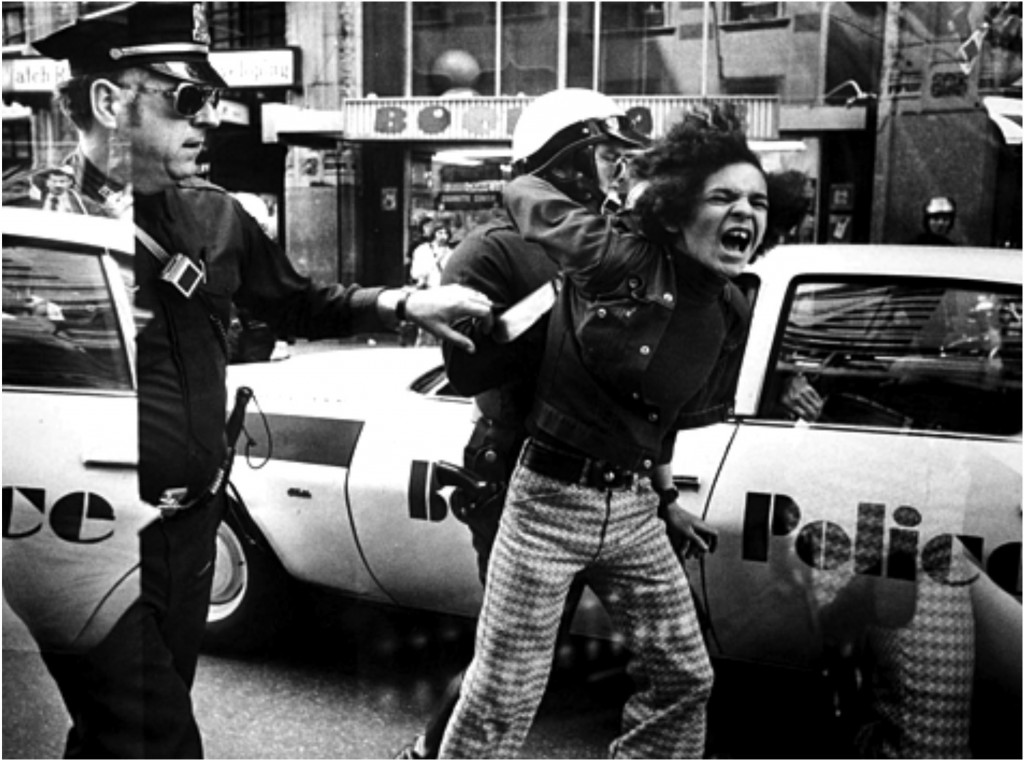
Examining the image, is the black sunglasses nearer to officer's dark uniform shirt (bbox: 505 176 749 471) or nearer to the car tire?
officer's dark uniform shirt (bbox: 505 176 749 471)

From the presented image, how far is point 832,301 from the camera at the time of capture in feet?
7.88

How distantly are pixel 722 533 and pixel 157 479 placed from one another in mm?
1252

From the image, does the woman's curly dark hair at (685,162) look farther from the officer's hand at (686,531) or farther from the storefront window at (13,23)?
the storefront window at (13,23)

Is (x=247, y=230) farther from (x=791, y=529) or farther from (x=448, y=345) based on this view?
(x=791, y=529)

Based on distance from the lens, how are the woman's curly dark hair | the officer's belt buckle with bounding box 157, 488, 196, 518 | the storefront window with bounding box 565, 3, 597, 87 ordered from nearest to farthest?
the woman's curly dark hair → the storefront window with bounding box 565, 3, 597, 87 → the officer's belt buckle with bounding box 157, 488, 196, 518

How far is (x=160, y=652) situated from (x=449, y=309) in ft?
3.45

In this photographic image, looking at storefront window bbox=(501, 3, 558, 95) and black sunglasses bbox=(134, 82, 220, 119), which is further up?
storefront window bbox=(501, 3, 558, 95)

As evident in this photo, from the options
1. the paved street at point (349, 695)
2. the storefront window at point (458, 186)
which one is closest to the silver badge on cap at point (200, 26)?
the storefront window at point (458, 186)

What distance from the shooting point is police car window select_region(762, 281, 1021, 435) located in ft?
7.80

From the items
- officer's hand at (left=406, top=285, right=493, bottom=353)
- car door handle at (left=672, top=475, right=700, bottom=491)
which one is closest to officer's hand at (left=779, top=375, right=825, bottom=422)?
car door handle at (left=672, top=475, right=700, bottom=491)

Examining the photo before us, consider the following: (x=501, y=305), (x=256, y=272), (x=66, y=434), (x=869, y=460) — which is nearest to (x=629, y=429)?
(x=501, y=305)

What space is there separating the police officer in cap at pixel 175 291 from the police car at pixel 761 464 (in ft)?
0.22

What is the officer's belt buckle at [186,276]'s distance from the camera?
8.20 ft

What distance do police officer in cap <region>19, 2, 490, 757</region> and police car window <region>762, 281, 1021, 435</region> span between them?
2.77 feet
